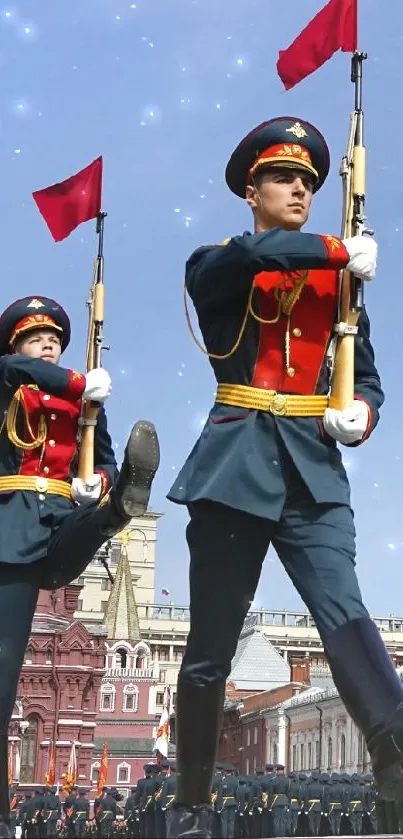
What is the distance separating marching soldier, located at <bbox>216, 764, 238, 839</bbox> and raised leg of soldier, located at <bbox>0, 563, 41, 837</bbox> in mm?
14521

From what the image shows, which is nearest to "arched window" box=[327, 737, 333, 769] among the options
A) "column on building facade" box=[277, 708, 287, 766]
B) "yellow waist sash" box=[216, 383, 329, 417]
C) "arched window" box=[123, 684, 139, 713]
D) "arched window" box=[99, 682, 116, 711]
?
"column on building facade" box=[277, 708, 287, 766]

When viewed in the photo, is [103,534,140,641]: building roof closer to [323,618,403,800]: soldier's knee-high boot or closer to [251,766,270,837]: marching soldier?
[251,766,270,837]: marching soldier

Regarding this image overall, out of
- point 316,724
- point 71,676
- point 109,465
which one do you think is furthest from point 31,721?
point 109,465

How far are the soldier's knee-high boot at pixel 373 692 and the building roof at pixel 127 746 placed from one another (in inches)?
2042

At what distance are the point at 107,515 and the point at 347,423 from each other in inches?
60.2

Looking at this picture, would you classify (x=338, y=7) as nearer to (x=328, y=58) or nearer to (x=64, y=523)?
(x=328, y=58)

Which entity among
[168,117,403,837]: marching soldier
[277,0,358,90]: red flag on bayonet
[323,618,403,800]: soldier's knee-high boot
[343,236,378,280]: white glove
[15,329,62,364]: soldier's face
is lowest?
[323,618,403,800]: soldier's knee-high boot

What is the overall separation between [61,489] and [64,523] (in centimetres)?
26

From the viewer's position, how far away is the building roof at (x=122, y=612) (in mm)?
62062

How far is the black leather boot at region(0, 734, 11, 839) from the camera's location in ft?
19.5

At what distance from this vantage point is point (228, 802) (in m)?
21.8

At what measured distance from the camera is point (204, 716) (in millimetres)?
4945

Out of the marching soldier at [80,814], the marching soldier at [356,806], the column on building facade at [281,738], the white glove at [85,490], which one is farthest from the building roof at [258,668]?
the white glove at [85,490]

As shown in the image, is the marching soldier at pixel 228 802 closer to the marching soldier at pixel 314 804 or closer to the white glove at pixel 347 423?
the marching soldier at pixel 314 804
